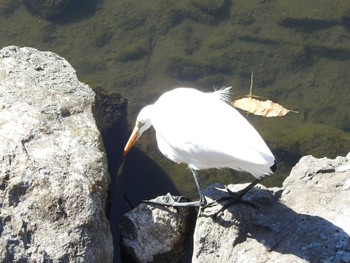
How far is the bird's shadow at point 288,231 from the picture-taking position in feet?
12.1

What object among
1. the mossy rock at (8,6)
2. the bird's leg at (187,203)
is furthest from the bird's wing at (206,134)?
the mossy rock at (8,6)

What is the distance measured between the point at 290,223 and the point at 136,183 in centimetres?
194

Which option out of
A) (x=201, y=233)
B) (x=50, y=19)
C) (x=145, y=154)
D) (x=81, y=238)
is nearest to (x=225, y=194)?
(x=201, y=233)

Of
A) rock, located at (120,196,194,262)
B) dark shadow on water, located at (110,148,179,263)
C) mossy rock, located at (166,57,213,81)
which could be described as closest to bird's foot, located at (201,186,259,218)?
rock, located at (120,196,194,262)

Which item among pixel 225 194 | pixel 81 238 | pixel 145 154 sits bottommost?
pixel 145 154

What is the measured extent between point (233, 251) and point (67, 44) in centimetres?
420

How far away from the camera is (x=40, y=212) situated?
12.2ft

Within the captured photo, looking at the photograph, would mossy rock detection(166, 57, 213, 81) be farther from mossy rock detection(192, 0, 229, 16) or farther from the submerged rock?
the submerged rock

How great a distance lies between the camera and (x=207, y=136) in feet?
12.7

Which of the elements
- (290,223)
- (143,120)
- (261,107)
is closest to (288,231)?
(290,223)

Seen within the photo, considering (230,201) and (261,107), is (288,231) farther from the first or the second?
(261,107)

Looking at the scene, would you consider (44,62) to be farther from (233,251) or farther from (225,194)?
(233,251)

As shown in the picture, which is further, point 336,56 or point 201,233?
point 336,56

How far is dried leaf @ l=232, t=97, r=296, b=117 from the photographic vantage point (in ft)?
20.4
